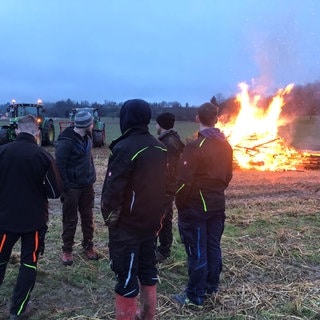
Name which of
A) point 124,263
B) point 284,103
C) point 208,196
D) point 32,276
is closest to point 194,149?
point 208,196

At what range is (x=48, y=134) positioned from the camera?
2420 centimetres

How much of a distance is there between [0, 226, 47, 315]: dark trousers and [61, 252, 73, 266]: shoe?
1.39 m

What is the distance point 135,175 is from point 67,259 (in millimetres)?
2512

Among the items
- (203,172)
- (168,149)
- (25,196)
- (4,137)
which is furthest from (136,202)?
(4,137)

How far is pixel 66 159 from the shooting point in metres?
5.59

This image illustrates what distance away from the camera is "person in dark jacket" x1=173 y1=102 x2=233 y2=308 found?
178 inches

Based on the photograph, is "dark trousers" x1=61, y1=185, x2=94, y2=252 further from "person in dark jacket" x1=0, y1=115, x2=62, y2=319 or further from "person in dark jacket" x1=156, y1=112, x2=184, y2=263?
"person in dark jacket" x1=0, y1=115, x2=62, y2=319

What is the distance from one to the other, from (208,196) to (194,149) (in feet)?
1.67

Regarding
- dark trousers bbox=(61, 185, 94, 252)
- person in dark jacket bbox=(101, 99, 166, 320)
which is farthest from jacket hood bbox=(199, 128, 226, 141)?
dark trousers bbox=(61, 185, 94, 252)

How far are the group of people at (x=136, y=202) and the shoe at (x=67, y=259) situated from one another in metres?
1.34

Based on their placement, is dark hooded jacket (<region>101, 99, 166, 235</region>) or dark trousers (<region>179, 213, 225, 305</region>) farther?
dark trousers (<region>179, 213, 225, 305</region>)

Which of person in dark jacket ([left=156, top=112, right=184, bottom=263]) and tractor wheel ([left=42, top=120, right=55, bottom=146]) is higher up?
person in dark jacket ([left=156, top=112, right=184, bottom=263])

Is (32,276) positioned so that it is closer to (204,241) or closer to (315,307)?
(204,241)

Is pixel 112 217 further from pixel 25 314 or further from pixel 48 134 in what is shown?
pixel 48 134
